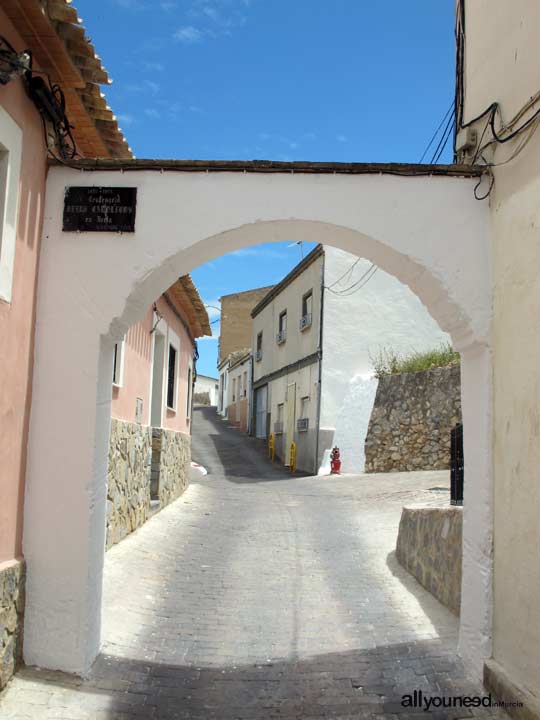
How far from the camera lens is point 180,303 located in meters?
11.6

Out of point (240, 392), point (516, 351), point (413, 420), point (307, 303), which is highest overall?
point (307, 303)

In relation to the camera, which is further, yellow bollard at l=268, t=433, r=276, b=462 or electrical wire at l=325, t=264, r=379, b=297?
yellow bollard at l=268, t=433, r=276, b=462

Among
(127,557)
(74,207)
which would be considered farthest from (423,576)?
(74,207)

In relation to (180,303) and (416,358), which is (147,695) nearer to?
(180,303)

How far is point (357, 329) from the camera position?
17.8m

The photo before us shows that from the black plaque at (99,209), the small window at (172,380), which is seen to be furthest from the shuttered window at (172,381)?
the black plaque at (99,209)

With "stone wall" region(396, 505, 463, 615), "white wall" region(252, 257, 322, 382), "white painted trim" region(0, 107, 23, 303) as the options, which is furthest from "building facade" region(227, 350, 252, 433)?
"white painted trim" region(0, 107, 23, 303)

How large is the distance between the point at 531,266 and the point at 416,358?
42.0 feet

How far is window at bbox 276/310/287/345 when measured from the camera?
21.6 m

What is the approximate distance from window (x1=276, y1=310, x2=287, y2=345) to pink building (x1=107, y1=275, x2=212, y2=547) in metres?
7.39

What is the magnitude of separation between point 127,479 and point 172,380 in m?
4.51

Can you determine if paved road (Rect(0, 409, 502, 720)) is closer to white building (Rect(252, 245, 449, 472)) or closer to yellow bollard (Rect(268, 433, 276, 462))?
white building (Rect(252, 245, 449, 472))

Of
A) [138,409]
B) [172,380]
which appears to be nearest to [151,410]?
[172,380]

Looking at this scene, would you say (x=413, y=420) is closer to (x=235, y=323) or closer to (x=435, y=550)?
(x=435, y=550)
